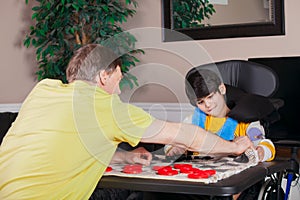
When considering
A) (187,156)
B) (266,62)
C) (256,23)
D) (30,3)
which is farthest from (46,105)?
(30,3)

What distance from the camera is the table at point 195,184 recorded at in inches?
68.1

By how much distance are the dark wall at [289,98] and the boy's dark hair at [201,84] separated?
0.65 m

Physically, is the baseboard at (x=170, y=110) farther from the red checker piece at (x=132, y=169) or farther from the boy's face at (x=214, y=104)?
the red checker piece at (x=132, y=169)

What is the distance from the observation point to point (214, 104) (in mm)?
2520

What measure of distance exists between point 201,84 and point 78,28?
57.9 inches

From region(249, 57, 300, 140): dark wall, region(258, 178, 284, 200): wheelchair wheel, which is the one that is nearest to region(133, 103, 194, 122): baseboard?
region(249, 57, 300, 140): dark wall

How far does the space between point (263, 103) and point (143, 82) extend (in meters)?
1.53

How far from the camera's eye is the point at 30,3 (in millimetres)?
4309

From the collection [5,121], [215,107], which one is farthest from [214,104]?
[5,121]

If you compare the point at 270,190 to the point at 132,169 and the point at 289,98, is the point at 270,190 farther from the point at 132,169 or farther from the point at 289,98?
the point at 289,98

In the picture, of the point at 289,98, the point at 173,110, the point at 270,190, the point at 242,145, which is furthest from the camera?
the point at 173,110

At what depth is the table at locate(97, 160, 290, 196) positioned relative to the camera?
1729 millimetres

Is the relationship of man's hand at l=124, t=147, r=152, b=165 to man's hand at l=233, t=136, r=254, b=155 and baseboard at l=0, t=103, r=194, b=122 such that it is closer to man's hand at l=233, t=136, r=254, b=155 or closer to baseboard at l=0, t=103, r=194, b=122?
man's hand at l=233, t=136, r=254, b=155

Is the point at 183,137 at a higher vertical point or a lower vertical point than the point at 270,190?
higher
